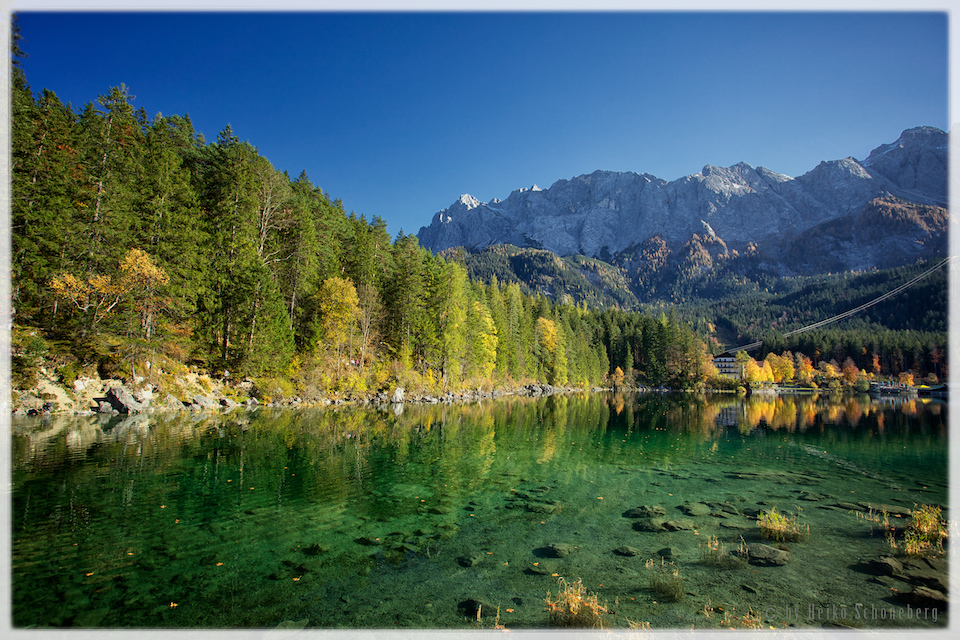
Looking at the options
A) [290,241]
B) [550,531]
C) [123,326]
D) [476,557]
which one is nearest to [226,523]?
[476,557]

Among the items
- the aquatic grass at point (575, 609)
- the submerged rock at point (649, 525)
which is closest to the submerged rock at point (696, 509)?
the submerged rock at point (649, 525)

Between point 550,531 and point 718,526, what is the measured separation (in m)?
4.60

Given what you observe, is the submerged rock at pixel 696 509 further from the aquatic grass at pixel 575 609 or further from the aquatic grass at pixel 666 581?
the aquatic grass at pixel 575 609

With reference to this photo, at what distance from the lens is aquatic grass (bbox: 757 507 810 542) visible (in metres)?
10.2

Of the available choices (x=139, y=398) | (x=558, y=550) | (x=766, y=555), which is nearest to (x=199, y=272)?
(x=139, y=398)

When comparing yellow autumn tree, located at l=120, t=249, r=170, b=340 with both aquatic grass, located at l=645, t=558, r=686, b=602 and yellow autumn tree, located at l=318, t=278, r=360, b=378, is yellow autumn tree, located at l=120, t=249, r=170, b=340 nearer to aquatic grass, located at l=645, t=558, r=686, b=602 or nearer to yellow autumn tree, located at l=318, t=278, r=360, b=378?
yellow autumn tree, located at l=318, t=278, r=360, b=378

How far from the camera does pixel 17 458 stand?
14578mm

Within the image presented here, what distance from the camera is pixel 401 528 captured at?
35.0 ft

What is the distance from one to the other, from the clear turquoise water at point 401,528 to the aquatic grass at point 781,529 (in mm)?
365

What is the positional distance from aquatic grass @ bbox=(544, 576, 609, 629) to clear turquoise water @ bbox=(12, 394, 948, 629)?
0.27 metres

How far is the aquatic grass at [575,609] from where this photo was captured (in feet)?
20.4

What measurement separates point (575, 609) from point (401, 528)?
A: 5.52m

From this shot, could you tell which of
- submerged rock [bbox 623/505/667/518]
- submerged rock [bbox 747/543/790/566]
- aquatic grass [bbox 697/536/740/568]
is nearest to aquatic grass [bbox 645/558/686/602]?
aquatic grass [bbox 697/536/740/568]

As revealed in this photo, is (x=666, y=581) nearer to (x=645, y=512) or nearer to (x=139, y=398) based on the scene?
(x=645, y=512)
